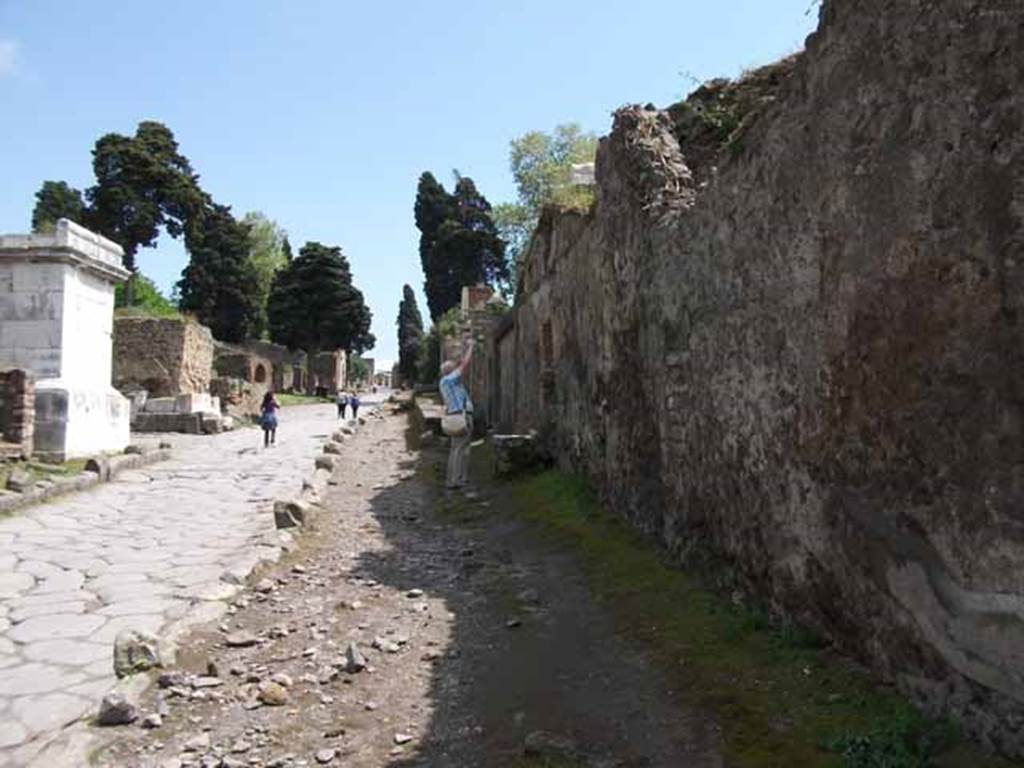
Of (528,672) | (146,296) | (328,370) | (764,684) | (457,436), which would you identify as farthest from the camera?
(328,370)

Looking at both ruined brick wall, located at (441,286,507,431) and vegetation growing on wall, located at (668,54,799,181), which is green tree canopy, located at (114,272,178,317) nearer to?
ruined brick wall, located at (441,286,507,431)

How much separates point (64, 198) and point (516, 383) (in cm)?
4193

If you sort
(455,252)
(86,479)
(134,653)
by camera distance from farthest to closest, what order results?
(455,252), (86,479), (134,653)

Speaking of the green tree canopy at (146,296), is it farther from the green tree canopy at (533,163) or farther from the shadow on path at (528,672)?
the shadow on path at (528,672)

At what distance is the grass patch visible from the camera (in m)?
2.51

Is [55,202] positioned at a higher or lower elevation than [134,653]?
higher

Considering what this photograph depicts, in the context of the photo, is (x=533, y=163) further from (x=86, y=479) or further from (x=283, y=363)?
(x=86, y=479)

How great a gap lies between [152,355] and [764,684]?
2388 centimetres

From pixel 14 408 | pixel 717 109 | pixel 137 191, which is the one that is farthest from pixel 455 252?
pixel 717 109

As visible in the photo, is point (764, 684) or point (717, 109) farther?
point (717, 109)

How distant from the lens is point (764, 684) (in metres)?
3.17

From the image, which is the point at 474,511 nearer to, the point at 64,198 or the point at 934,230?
the point at 934,230

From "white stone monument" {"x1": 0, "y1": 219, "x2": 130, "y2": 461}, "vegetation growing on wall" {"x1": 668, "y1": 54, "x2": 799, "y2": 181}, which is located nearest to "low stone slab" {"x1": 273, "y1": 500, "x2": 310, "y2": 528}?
"vegetation growing on wall" {"x1": 668, "y1": 54, "x2": 799, "y2": 181}

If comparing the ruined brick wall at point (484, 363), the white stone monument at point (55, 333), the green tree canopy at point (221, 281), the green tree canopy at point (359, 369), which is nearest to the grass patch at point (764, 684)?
the white stone monument at point (55, 333)
